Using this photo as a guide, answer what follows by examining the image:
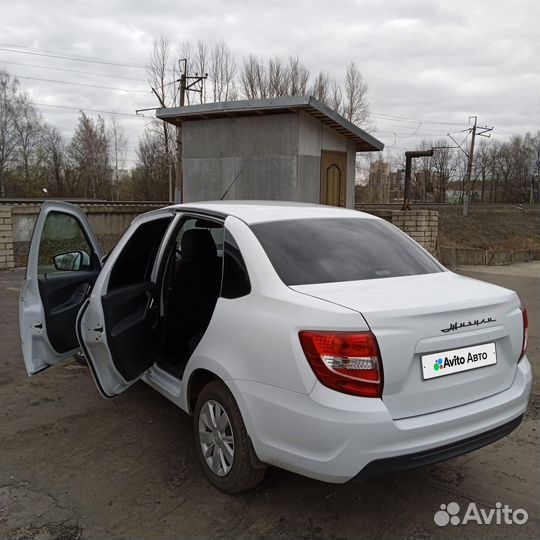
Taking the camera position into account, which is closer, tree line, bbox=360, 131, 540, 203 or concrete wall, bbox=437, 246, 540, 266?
concrete wall, bbox=437, 246, 540, 266

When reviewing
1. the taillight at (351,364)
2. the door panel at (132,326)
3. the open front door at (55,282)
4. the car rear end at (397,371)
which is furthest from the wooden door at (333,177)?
the taillight at (351,364)

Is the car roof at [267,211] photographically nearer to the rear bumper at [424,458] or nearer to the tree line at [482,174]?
the rear bumper at [424,458]

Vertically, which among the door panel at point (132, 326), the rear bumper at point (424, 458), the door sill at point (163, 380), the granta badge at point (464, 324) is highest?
the granta badge at point (464, 324)

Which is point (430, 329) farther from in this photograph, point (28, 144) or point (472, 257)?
point (28, 144)

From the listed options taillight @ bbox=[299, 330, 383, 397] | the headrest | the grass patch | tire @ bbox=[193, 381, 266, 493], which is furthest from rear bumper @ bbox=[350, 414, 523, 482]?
the grass patch

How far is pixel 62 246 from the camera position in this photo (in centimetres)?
440

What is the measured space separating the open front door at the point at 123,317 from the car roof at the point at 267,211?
0.45 meters

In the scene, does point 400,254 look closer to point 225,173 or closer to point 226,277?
point 226,277

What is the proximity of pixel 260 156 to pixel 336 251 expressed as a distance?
1006 centimetres

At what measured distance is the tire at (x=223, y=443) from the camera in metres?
2.70

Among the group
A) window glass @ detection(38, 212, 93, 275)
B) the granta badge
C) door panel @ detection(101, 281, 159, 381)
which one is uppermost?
window glass @ detection(38, 212, 93, 275)

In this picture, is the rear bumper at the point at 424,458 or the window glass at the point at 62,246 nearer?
the rear bumper at the point at 424,458

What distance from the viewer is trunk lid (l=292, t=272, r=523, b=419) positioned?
231cm

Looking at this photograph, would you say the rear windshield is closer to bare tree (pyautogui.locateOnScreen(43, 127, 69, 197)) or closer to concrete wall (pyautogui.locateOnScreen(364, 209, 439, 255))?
concrete wall (pyautogui.locateOnScreen(364, 209, 439, 255))
